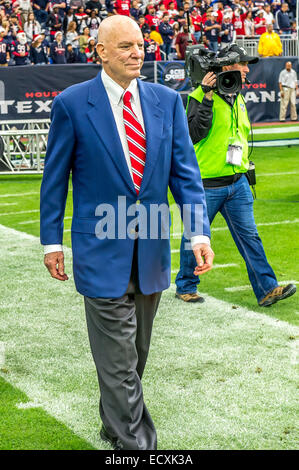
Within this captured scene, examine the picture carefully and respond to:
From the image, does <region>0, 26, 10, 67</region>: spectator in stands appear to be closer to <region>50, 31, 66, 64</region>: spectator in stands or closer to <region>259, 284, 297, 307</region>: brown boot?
<region>50, 31, 66, 64</region>: spectator in stands

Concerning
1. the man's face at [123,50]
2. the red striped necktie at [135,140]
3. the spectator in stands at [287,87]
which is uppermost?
the man's face at [123,50]

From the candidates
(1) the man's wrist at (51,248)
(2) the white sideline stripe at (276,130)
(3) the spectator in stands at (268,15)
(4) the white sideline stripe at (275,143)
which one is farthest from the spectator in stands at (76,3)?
(1) the man's wrist at (51,248)

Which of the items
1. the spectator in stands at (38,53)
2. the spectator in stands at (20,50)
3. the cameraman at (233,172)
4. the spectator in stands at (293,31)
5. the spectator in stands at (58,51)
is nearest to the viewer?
the cameraman at (233,172)

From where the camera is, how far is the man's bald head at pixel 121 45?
11.2ft

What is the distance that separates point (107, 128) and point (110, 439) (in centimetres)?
146

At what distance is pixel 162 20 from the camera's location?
2652cm

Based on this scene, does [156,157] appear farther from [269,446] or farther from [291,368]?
[291,368]

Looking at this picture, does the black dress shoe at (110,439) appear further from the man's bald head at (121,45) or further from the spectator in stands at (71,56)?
the spectator in stands at (71,56)

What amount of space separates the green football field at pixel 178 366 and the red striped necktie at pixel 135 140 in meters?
1.32

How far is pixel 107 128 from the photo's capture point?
3.51 m

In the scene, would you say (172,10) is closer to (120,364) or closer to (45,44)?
(45,44)

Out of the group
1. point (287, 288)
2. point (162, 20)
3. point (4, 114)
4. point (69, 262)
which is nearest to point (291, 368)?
point (287, 288)

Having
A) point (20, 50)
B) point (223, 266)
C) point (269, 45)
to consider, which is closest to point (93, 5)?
point (20, 50)

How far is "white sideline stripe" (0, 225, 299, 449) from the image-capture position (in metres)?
4.18
